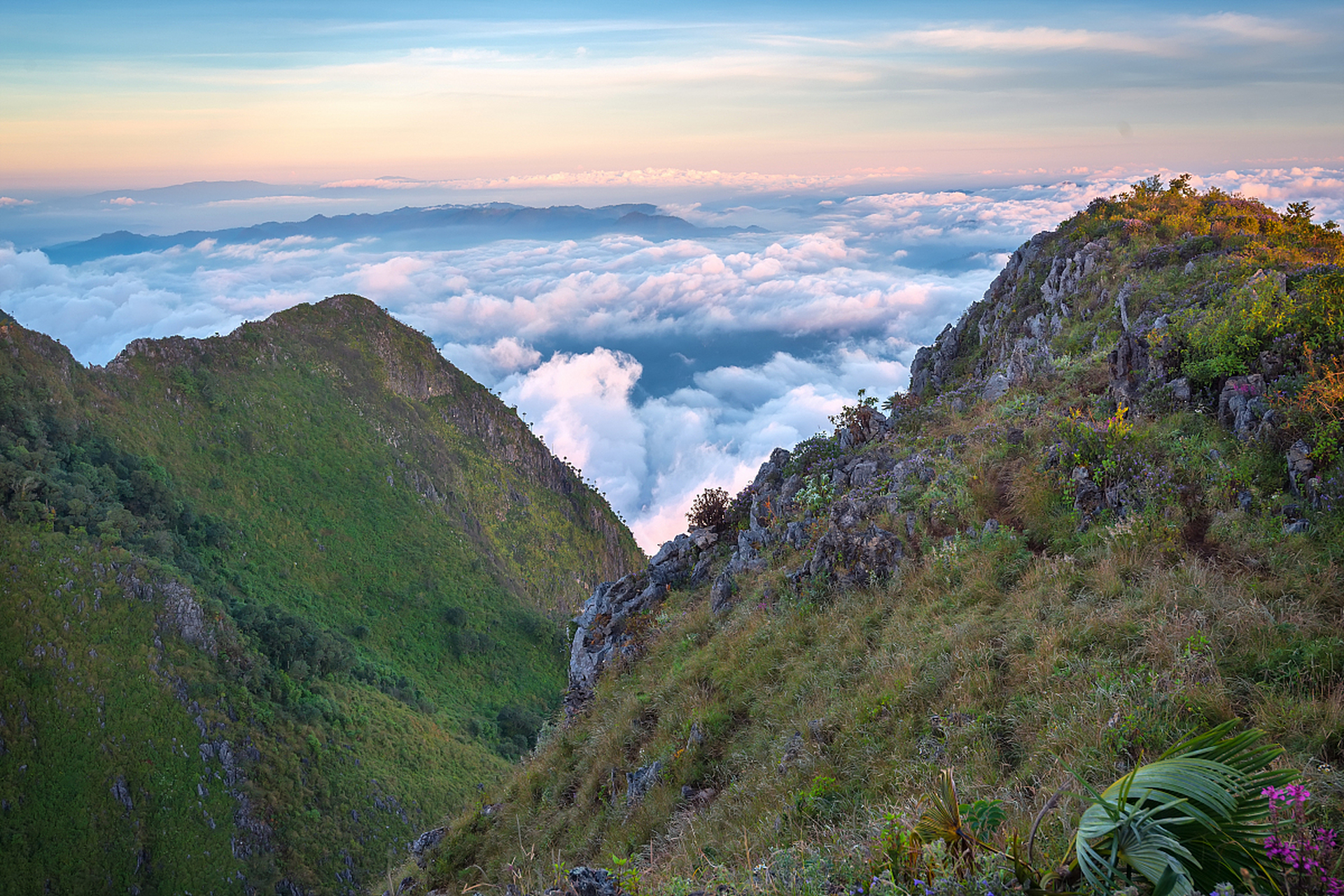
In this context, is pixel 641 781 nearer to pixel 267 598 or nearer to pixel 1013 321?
pixel 1013 321

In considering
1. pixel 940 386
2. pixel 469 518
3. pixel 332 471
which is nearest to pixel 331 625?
pixel 332 471

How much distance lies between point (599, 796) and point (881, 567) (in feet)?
15.2

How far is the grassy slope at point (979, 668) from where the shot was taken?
4.77 m

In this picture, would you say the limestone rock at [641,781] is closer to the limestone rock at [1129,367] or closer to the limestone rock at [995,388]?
the limestone rock at [1129,367]

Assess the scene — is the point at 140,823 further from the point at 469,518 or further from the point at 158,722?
the point at 469,518

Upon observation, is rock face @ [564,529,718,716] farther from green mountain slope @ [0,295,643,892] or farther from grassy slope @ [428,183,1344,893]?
green mountain slope @ [0,295,643,892]

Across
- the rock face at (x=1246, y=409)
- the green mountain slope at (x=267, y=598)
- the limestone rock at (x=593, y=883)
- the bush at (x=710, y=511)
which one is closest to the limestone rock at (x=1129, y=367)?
the rock face at (x=1246, y=409)

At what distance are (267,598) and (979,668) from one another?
193ft

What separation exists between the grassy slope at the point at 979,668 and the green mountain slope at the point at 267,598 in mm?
31732

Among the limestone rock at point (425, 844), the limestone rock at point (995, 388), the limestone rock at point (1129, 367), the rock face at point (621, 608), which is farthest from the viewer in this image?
the limestone rock at point (995, 388)

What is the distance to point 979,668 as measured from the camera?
636 centimetres

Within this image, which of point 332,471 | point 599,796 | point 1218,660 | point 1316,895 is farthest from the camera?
point 332,471

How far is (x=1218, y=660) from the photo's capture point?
5.19m

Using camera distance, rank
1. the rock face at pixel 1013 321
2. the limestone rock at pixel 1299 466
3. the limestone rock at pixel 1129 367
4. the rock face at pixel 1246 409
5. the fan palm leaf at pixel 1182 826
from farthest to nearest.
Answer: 1. the rock face at pixel 1013 321
2. the limestone rock at pixel 1129 367
3. the rock face at pixel 1246 409
4. the limestone rock at pixel 1299 466
5. the fan palm leaf at pixel 1182 826
